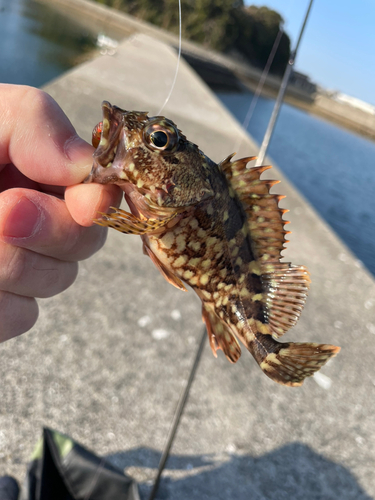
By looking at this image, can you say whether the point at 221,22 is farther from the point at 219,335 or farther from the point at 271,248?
the point at 219,335

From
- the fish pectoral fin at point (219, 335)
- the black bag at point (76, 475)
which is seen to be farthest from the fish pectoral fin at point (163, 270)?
the black bag at point (76, 475)

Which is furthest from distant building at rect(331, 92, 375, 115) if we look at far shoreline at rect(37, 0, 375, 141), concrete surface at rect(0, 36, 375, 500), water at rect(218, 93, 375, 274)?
concrete surface at rect(0, 36, 375, 500)

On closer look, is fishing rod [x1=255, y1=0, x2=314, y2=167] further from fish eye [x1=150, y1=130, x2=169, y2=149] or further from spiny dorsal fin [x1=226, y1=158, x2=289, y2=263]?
fish eye [x1=150, y1=130, x2=169, y2=149]

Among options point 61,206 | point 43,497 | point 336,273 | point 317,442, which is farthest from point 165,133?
point 336,273

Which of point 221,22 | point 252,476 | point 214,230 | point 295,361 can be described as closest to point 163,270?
point 214,230

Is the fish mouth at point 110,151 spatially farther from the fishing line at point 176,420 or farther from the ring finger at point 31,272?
the fishing line at point 176,420

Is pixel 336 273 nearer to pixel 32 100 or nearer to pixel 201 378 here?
pixel 201 378
